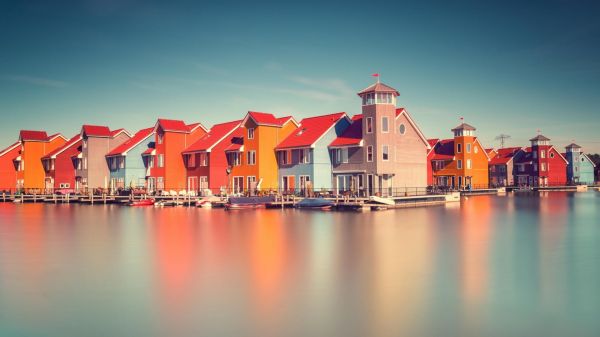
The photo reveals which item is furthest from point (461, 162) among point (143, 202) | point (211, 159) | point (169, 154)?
point (143, 202)

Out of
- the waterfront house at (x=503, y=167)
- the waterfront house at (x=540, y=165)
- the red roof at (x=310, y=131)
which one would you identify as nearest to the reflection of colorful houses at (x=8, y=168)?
the red roof at (x=310, y=131)

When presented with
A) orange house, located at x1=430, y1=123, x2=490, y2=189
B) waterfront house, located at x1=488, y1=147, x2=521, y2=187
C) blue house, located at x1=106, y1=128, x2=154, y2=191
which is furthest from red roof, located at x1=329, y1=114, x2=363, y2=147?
waterfront house, located at x1=488, y1=147, x2=521, y2=187

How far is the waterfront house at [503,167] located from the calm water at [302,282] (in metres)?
81.9

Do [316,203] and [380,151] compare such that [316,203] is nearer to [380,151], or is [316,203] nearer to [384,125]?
[380,151]

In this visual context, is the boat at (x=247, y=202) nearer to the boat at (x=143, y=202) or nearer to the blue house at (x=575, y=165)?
the boat at (x=143, y=202)

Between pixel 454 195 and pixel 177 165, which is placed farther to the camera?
pixel 177 165

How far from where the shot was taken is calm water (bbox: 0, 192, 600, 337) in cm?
1386

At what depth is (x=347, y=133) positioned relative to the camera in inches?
2402

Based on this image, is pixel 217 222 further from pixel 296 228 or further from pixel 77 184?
pixel 77 184

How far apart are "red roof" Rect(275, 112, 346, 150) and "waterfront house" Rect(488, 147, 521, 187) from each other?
2359 inches

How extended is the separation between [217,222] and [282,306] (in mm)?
24376

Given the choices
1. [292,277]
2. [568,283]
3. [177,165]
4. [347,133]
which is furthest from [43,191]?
[568,283]

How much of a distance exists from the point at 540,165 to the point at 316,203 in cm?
7517

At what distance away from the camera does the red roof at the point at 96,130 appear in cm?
7762
